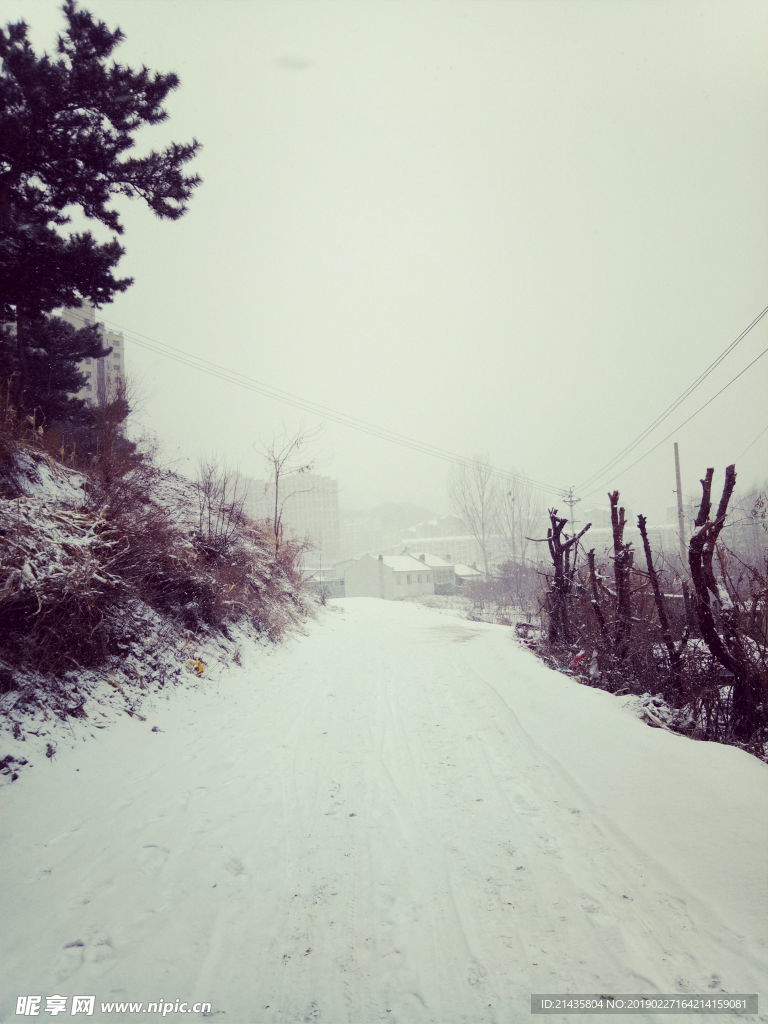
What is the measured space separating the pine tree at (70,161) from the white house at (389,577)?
44.0 metres

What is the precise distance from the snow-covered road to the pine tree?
22.8 feet

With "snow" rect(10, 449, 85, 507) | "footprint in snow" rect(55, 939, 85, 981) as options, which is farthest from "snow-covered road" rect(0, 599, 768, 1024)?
"snow" rect(10, 449, 85, 507)

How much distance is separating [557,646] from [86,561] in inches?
356

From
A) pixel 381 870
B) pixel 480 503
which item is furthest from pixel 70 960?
pixel 480 503

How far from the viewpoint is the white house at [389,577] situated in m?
51.6

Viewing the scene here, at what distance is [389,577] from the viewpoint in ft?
170

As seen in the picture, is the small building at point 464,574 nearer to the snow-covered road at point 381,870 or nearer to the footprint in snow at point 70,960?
the snow-covered road at point 381,870

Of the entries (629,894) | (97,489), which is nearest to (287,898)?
(629,894)

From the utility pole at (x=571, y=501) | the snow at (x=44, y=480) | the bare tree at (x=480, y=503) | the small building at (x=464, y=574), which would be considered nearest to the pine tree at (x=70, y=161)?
the snow at (x=44, y=480)

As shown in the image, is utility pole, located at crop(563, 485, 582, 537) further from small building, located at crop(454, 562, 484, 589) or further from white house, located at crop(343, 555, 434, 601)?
small building, located at crop(454, 562, 484, 589)

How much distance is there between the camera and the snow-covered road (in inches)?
77.1

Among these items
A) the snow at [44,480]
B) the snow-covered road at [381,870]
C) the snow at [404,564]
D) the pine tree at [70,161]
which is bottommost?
the snow-covered road at [381,870]

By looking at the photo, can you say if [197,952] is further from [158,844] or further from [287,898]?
[158,844]

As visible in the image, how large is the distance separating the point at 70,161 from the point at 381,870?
10317 millimetres
